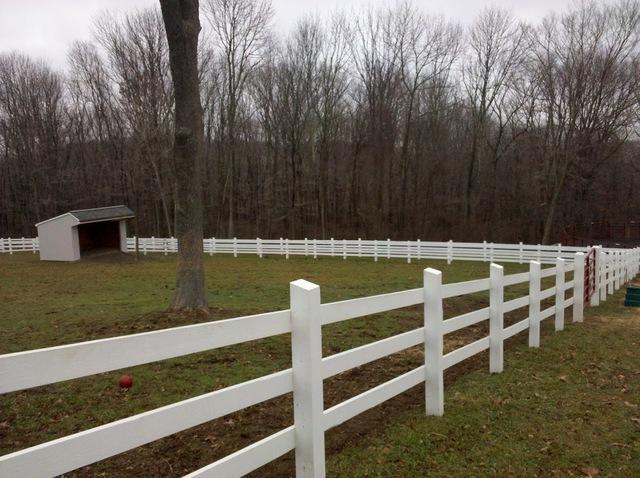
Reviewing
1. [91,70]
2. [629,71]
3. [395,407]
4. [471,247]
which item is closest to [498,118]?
[629,71]

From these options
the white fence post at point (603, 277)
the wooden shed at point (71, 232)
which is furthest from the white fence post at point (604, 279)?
the wooden shed at point (71, 232)

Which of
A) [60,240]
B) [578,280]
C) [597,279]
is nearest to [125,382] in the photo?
[578,280]

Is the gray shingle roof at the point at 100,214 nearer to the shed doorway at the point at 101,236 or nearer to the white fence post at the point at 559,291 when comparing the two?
the shed doorway at the point at 101,236

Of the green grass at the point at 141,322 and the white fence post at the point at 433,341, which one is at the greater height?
the white fence post at the point at 433,341

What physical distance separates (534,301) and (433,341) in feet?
10.3

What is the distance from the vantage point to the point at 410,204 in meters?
39.2

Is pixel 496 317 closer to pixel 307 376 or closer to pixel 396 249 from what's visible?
pixel 307 376

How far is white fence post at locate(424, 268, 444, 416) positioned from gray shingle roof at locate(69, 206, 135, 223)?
1083 inches

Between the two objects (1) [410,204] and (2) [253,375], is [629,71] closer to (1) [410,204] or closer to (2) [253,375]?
(1) [410,204]

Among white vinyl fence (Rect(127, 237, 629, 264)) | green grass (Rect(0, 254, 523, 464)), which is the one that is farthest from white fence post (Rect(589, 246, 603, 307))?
white vinyl fence (Rect(127, 237, 629, 264))

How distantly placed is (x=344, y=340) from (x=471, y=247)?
708 inches

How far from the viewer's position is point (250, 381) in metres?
2.65

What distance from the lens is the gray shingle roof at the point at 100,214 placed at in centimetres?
Answer: 2794

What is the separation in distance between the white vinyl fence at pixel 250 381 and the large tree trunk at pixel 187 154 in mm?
5354
